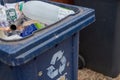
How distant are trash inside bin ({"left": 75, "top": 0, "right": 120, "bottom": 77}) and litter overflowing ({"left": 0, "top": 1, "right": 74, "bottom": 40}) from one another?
0.67 metres

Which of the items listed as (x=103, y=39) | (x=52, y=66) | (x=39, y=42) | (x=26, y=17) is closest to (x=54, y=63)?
(x=52, y=66)

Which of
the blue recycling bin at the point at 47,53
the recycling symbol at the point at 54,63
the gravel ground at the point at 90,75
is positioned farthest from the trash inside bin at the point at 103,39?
the recycling symbol at the point at 54,63

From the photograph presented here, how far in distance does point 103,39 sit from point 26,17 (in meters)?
0.92

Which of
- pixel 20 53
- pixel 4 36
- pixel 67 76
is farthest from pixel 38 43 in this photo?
pixel 67 76

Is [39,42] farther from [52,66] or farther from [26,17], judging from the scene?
[26,17]

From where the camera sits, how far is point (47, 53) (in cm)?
141

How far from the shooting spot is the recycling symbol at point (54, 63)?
147 centimetres

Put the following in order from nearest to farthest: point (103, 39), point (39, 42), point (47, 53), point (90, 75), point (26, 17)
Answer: point (39, 42) < point (47, 53) < point (26, 17) < point (103, 39) < point (90, 75)

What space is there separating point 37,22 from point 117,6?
0.83m

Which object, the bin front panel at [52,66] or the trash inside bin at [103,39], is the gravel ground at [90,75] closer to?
the trash inside bin at [103,39]

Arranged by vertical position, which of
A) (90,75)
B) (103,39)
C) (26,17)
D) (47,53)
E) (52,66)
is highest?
(26,17)

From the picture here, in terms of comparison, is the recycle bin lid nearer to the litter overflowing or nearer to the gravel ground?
the litter overflowing

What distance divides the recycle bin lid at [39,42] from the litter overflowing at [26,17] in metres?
0.09

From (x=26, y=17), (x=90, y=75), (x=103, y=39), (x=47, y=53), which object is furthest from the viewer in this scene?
(x=90, y=75)
